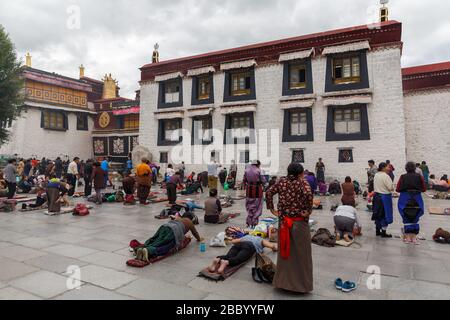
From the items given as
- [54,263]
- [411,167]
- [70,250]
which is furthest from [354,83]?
[54,263]

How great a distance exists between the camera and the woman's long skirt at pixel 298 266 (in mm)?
4145

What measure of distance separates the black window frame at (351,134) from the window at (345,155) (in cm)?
73

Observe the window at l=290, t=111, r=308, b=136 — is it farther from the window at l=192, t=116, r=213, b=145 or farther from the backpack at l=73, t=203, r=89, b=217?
the backpack at l=73, t=203, r=89, b=217

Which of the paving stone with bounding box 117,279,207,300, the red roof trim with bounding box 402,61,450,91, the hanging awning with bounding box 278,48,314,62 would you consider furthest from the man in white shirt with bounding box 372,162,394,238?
the red roof trim with bounding box 402,61,450,91

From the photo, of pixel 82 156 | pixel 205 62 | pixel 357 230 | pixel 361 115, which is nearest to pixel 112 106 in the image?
pixel 82 156

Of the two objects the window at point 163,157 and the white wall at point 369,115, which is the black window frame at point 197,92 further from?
the window at point 163,157

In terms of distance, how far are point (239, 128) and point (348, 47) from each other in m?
8.69

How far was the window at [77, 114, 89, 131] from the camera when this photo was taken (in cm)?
3088

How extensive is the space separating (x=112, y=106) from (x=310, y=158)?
21.3 m

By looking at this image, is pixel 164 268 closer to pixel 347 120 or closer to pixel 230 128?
pixel 347 120

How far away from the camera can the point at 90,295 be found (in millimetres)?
4086

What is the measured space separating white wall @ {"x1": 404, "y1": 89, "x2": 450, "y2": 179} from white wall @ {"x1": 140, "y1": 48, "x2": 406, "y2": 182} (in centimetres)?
250

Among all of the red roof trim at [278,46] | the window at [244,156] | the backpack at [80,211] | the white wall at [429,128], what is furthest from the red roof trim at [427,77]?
the backpack at [80,211]
